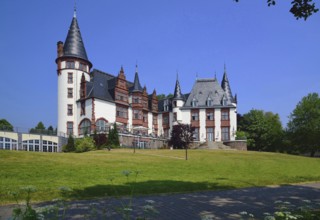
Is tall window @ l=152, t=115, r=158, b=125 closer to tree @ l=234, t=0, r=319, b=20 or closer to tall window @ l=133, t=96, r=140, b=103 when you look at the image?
tall window @ l=133, t=96, r=140, b=103

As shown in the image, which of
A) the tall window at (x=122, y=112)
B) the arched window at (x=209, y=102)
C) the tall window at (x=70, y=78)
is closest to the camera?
the tall window at (x=70, y=78)

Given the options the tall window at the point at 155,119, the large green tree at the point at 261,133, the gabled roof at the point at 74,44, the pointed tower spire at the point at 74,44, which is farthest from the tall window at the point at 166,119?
the gabled roof at the point at 74,44

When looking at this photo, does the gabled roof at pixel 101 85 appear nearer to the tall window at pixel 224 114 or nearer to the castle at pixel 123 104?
the castle at pixel 123 104

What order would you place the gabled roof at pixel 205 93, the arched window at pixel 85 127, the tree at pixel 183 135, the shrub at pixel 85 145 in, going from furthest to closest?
1. the gabled roof at pixel 205 93
2. the arched window at pixel 85 127
3. the shrub at pixel 85 145
4. the tree at pixel 183 135

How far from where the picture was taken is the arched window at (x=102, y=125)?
5266cm

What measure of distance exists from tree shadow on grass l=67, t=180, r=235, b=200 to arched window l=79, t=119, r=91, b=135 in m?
37.3

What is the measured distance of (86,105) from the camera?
5344 cm

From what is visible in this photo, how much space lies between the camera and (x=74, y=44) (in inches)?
2237

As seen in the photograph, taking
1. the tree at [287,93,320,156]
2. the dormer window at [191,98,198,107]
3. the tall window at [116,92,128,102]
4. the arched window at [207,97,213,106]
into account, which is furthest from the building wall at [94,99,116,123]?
the tree at [287,93,320,156]

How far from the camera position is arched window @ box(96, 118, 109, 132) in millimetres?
52656

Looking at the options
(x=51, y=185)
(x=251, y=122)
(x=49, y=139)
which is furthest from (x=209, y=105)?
(x=51, y=185)

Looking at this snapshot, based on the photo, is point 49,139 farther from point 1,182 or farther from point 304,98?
point 304,98

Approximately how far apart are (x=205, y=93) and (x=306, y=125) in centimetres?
2368

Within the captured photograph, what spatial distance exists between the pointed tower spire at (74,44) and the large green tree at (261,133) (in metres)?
40.7
